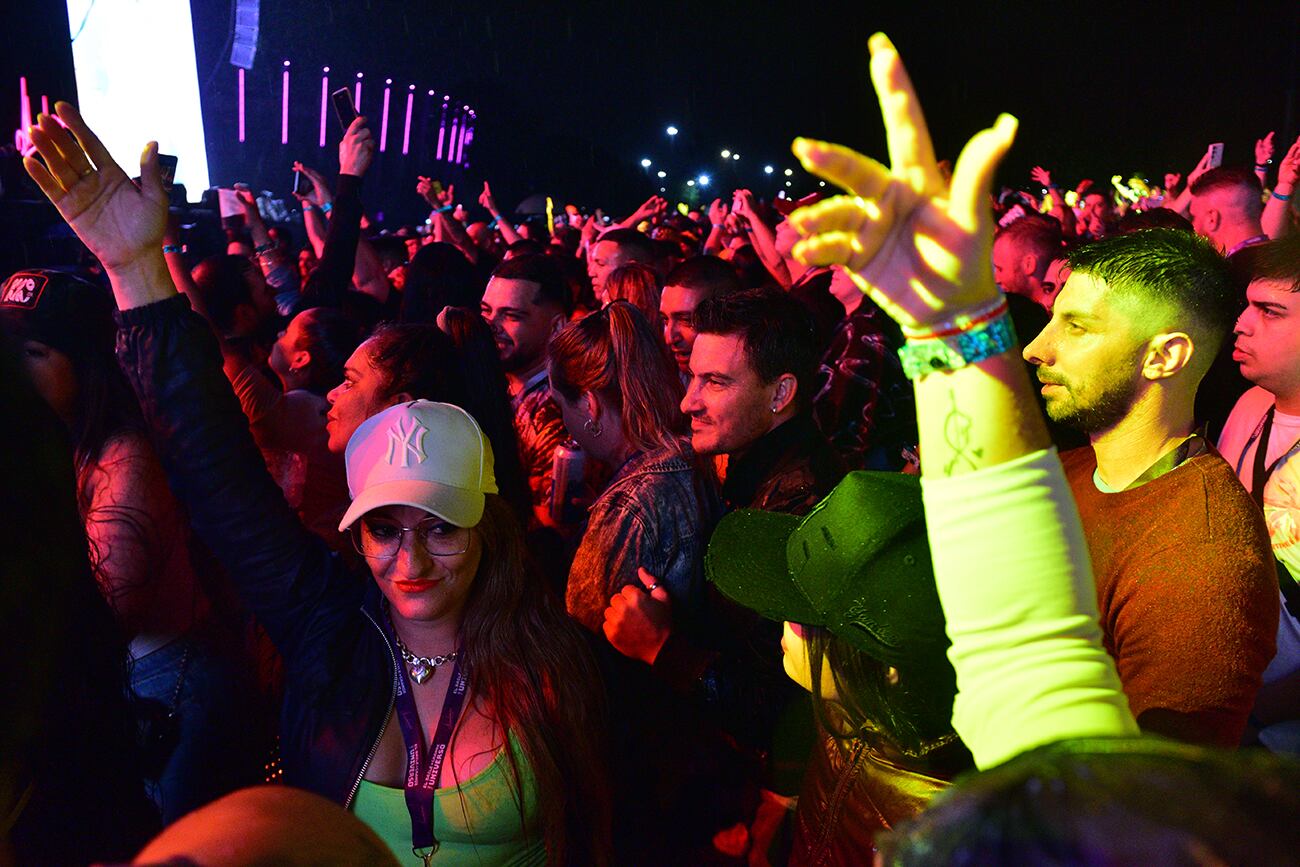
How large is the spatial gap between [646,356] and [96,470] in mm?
1722

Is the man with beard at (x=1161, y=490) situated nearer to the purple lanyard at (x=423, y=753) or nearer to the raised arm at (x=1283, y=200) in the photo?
the purple lanyard at (x=423, y=753)

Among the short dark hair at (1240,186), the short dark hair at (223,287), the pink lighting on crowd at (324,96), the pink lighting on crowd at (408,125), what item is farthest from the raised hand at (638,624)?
the pink lighting on crowd at (408,125)

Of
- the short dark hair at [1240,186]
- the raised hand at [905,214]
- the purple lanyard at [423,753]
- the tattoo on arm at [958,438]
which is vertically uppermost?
the raised hand at [905,214]

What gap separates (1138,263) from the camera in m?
2.11

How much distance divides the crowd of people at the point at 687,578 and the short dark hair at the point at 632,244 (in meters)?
3.08

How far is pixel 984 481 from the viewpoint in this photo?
983 millimetres

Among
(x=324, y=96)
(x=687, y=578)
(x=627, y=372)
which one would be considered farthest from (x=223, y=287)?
(x=324, y=96)

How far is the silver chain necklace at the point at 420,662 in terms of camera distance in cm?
208

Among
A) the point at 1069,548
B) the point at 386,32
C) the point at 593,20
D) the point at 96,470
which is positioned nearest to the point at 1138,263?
the point at 1069,548

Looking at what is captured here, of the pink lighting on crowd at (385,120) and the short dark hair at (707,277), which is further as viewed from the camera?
the pink lighting on crowd at (385,120)

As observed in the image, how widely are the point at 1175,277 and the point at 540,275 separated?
3.28 m

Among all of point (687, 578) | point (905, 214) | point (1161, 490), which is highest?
point (905, 214)

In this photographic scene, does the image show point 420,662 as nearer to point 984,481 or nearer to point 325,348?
point 984,481

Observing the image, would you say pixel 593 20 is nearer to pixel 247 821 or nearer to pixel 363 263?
pixel 363 263
